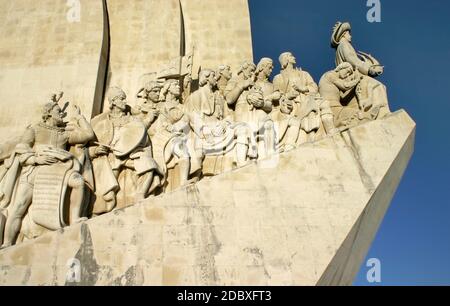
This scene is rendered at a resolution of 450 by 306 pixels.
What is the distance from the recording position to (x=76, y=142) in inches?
279

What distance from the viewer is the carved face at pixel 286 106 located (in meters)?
7.90

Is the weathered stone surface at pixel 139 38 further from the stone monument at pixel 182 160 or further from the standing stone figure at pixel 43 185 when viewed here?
the standing stone figure at pixel 43 185

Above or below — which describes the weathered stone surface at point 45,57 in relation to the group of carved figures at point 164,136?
above

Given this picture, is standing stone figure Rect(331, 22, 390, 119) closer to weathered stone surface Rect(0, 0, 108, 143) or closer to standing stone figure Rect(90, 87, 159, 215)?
standing stone figure Rect(90, 87, 159, 215)

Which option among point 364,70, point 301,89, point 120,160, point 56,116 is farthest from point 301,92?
point 56,116

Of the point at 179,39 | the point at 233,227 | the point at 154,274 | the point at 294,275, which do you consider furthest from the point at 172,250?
the point at 179,39

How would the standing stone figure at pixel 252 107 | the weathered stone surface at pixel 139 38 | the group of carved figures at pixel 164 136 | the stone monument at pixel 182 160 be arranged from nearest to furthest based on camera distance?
the stone monument at pixel 182 160 → the group of carved figures at pixel 164 136 → the standing stone figure at pixel 252 107 → the weathered stone surface at pixel 139 38

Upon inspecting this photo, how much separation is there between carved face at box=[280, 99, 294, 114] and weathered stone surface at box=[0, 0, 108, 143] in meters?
3.02

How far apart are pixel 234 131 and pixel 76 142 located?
2144 mm

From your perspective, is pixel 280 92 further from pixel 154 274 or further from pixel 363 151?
pixel 154 274

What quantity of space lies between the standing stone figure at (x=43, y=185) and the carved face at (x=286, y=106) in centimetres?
307

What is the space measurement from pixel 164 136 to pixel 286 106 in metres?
1.91

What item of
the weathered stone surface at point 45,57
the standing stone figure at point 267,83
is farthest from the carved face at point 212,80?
the weathered stone surface at point 45,57

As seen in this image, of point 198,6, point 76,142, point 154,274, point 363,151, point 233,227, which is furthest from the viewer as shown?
point 198,6
